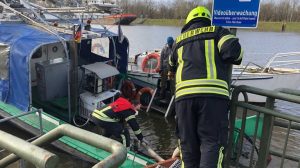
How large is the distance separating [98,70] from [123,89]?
2457 millimetres

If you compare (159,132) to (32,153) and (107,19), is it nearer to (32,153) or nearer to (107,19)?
(107,19)

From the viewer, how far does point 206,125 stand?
3.54 metres

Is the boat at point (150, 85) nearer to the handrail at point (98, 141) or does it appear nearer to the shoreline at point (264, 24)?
the handrail at point (98, 141)

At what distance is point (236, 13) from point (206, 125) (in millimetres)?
1138

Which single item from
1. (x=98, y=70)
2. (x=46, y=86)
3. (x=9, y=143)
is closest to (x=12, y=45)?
(x=46, y=86)

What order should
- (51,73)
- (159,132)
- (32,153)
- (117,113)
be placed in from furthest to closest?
(159,132)
(51,73)
(117,113)
(32,153)

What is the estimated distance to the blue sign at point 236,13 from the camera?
130 inches

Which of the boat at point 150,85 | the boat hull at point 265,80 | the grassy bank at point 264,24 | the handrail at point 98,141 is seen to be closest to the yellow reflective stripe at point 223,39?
the handrail at point 98,141

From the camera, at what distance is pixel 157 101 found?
424 inches

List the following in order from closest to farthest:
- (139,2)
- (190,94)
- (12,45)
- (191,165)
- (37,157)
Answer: (37,157) < (190,94) < (191,165) < (12,45) < (139,2)

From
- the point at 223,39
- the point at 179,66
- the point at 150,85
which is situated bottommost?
the point at 150,85

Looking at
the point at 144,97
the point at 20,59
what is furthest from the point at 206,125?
the point at 144,97

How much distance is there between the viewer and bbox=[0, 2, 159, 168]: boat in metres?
7.19

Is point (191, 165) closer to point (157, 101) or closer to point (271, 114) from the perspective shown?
point (271, 114)
